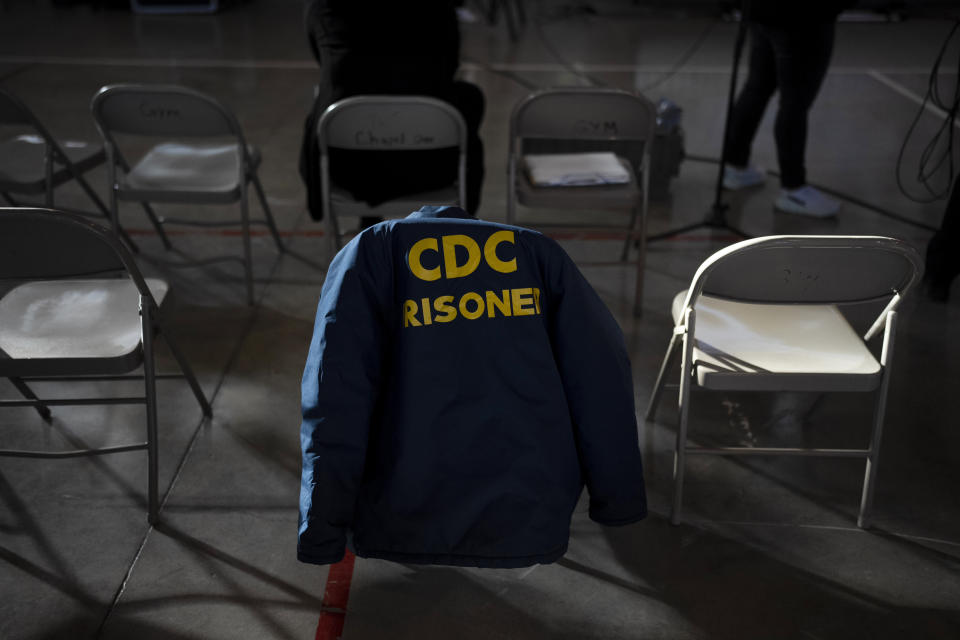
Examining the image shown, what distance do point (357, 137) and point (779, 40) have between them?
192 centimetres

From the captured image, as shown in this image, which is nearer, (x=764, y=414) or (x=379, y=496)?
(x=379, y=496)

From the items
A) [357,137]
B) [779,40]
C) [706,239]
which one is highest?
[779,40]

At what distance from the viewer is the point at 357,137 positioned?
112 inches

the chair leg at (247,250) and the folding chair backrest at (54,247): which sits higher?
the folding chair backrest at (54,247)

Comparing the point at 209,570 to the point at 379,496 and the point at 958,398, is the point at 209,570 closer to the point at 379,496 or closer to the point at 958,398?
the point at 379,496

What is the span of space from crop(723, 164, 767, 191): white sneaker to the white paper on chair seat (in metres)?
1.26

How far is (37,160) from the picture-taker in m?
3.34

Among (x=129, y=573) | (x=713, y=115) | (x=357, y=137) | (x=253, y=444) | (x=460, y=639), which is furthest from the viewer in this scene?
(x=713, y=115)

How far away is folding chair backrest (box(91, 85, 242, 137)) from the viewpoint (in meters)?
2.86

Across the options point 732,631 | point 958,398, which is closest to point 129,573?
point 732,631

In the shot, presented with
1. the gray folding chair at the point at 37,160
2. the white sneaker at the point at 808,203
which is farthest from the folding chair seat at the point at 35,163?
the white sneaker at the point at 808,203

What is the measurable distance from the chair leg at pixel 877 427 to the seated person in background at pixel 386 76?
1.56 metres

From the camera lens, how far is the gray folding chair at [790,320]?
1.80 metres

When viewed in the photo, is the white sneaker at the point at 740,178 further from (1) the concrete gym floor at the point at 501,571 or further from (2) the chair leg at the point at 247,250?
(2) the chair leg at the point at 247,250
